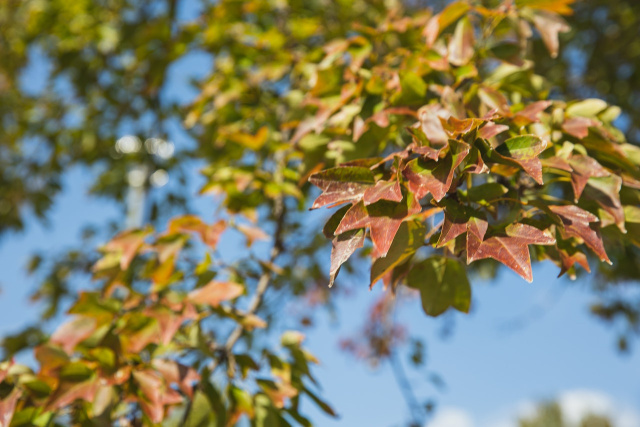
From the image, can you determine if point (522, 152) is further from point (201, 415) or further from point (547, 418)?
point (547, 418)

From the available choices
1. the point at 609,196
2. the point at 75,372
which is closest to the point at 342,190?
the point at 609,196

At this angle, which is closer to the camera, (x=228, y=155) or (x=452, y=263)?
(x=452, y=263)

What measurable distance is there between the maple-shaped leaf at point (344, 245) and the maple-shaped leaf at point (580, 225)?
33cm

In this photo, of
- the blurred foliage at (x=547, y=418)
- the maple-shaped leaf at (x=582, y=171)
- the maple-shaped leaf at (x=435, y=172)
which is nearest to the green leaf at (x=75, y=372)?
the maple-shaped leaf at (x=435, y=172)

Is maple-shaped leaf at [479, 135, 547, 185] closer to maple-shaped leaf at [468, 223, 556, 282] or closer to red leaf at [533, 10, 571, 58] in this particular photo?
maple-shaped leaf at [468, 223, 556, 282]

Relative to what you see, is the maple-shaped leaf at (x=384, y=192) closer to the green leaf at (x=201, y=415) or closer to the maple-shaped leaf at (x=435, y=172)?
the maple-shaped leaf at (x=435, y=172)

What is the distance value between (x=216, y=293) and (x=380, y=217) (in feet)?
1.92

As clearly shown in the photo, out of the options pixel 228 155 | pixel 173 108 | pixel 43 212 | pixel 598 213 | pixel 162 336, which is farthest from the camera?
pixel 43 212

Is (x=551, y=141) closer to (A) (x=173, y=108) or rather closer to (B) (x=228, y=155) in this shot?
(B) (x=228, y=155)

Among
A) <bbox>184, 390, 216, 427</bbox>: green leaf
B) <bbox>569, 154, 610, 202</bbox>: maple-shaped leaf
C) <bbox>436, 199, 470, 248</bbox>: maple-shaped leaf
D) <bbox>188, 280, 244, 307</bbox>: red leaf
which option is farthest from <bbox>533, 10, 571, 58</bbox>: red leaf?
<bbox>184, 390, 216, 427</bbox>: green leaf

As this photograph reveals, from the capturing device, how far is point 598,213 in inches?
39.3

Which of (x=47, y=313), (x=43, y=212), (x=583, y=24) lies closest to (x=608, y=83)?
(x=583, y=24)

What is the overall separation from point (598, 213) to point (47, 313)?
2896mm

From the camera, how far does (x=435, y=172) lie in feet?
2.74
